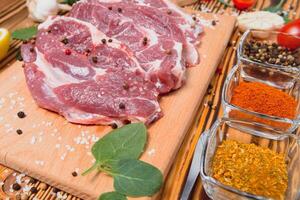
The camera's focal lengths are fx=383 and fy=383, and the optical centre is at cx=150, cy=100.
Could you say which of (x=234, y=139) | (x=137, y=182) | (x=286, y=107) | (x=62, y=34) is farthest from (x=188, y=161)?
(x=62, y=34)

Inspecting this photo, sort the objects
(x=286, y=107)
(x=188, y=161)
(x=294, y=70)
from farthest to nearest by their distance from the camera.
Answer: (x=294, y=70) < (x=286, y=107) < (x=188, y=161)

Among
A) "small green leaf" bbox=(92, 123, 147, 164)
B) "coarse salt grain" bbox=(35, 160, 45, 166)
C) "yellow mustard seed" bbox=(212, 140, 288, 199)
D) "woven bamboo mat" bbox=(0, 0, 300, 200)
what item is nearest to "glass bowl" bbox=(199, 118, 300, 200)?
"yellow mustard seed" bbox=(212, 140, 288, 199)

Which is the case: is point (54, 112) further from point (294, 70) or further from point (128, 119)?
point (294, 70)

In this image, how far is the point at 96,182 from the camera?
1.68m

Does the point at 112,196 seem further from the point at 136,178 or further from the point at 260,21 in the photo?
the point at 260,21

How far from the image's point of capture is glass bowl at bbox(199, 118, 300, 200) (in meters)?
1.53

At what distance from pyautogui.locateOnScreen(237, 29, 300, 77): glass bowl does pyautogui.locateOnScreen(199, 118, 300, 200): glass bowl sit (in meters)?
0.54

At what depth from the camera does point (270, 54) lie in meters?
2.48

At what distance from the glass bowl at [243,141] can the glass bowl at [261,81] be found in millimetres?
47

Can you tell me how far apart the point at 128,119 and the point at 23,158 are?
1.74 ft

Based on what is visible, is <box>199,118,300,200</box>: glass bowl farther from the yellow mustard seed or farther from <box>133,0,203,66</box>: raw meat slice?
<box>133,0,203,66</box>: raw meat slice

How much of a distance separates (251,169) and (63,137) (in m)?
0.90

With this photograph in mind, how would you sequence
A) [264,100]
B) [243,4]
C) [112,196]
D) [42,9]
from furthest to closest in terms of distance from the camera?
1. [243,4]
2. [42,9]
3. [264,100]
4. [112,196]

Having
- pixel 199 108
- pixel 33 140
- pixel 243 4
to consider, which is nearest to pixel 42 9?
pixel 33 140
